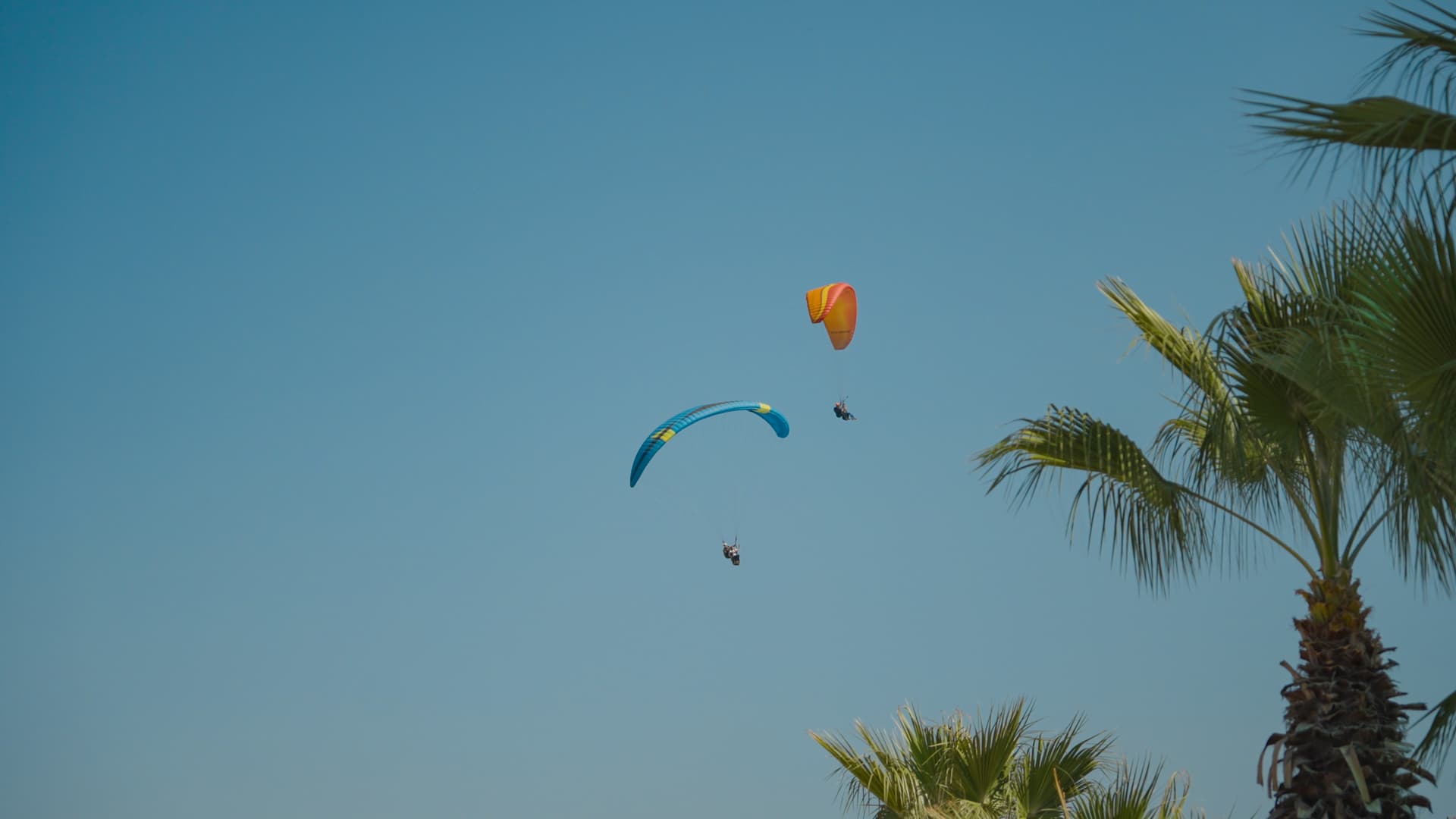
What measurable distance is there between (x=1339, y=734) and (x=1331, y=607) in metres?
0.76

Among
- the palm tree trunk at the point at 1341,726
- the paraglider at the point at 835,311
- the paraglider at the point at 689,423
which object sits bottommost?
the palm tree trunk at the point at 1341,726

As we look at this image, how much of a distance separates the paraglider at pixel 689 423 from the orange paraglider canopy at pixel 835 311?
2.48 metres

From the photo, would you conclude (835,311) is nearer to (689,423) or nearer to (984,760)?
(689,423)

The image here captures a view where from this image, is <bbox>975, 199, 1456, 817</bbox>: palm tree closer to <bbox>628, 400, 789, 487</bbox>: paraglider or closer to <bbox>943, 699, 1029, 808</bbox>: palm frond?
<bbox>943, 699, 1029, 808</bbox>: palm frond

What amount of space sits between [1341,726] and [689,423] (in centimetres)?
2163

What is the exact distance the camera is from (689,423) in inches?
1148

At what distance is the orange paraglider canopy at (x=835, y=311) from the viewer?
32781 mm

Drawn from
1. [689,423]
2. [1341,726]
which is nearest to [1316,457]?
[1341,726]

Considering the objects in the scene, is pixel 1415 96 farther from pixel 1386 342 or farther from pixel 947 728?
pixel 947 728

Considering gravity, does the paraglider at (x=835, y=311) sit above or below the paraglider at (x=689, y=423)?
above

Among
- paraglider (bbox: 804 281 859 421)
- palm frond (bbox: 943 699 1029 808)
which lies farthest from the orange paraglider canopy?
palm frond (bbox: 943 699 1029 808)

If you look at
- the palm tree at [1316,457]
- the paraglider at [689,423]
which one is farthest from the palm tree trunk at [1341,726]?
the paraglider at [689,423]

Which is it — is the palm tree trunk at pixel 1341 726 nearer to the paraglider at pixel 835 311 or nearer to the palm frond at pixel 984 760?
the palm frond at pixel 984 760

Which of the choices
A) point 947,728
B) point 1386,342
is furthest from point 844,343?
point 1386,342
